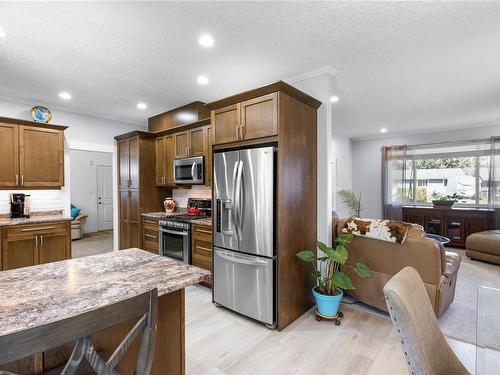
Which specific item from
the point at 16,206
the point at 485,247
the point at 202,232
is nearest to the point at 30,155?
the point at 16,206

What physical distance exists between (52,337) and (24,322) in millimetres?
359

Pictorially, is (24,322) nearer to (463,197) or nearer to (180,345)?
(180,345)

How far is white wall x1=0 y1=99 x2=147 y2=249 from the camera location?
4116 millimetres

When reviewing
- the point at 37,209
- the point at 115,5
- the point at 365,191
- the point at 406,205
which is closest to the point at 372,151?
the point at 365,191

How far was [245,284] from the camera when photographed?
2.76 metres

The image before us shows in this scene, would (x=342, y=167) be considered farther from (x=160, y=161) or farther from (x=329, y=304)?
(x=329, y=304)

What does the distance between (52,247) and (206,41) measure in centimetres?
360

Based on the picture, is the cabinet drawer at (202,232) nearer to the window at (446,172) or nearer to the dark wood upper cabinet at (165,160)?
the dark wood upper cabinet at (165,160)

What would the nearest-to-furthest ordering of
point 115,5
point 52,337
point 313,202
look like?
point 52,337, point 115,5, point 313,202

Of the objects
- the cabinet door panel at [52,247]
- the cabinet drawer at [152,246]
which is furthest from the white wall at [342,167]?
the cabinet door panel at [52,247]

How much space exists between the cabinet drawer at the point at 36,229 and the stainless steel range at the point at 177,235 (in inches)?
55.0

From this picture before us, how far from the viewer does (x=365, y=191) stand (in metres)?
7.33

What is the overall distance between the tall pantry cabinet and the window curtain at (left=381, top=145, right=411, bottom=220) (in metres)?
5.54

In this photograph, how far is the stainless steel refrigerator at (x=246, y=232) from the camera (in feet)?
8.48
